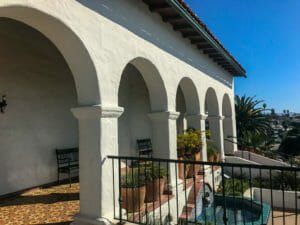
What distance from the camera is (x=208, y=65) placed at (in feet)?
34.4

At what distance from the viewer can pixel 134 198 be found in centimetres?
512

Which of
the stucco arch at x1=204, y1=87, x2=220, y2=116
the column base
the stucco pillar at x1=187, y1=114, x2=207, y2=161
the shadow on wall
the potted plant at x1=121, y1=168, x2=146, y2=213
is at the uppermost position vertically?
the shadow on wall

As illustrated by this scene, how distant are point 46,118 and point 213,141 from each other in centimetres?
709

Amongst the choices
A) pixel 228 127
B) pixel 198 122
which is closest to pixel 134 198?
pixel 198 122

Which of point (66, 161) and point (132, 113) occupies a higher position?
point (132, 113)

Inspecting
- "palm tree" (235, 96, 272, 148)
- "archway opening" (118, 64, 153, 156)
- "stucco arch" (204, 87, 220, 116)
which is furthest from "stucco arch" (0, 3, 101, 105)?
"palm tree" (235, 96, 272, 148)

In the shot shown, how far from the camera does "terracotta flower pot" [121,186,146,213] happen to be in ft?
16.5

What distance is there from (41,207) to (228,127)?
11.5m

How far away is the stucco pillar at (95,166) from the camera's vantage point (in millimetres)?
4234

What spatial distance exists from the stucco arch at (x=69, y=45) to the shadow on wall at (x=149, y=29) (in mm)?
597

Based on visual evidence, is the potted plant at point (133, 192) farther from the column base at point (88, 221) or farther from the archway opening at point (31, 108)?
the archway opening at point (31, 108)

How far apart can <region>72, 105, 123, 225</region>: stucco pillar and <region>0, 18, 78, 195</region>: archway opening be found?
2.63 metres

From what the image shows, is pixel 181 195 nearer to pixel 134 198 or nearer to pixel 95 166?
pixel 134 198

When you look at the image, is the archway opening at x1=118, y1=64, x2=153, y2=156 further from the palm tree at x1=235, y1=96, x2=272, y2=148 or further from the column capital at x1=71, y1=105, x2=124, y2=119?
the palm tree at x1=235, y1=96, x2=272, y2=148
